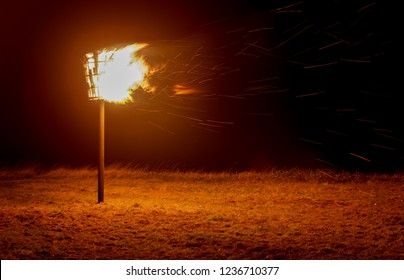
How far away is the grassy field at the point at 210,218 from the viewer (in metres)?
5.75

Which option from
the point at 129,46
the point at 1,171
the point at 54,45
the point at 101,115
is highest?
the point at 54,45

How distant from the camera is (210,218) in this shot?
748 cm

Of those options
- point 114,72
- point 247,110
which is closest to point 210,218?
point 114,72

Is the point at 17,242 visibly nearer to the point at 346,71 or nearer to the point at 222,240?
the point at 222,240

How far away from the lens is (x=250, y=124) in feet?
76.5

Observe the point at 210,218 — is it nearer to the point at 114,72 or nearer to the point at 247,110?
the point at 114,72

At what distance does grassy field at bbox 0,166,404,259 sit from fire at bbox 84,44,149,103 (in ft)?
6.89

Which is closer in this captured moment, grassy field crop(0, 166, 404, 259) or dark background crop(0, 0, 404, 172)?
grassy field crop(0, 166, 404, 259)

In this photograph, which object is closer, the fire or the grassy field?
the grassy field

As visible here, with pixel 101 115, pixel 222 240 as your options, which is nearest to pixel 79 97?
pixel 101 115

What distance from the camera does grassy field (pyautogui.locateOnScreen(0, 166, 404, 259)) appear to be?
5.75 meters

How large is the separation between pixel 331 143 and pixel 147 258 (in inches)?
631

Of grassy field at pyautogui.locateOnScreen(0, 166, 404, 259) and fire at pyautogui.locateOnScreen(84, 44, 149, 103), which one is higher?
fire at pyautogui.locateOnScreen(84, 44, 149, 103)

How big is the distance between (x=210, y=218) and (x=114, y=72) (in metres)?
3.38
